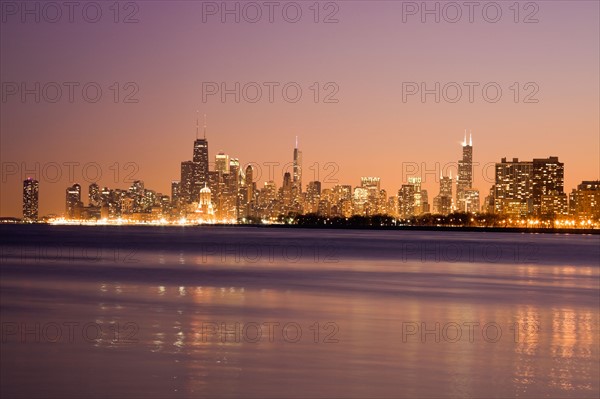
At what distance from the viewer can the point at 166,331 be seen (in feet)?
88.3

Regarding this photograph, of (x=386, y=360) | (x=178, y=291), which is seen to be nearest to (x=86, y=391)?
(x=386, y=360)

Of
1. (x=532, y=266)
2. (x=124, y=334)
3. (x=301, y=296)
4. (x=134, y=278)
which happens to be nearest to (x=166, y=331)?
(x=124, y=334)

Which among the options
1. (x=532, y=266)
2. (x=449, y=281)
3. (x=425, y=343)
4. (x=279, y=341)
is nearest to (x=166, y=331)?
(x=279, y=341)

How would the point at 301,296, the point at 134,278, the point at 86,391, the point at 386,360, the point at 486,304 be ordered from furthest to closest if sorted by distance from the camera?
the point at 134,278 → the point at 301,296 → the point at 486,304 → the point at 386,360 → the point at 86,391

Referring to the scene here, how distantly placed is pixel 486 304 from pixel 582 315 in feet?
15.6

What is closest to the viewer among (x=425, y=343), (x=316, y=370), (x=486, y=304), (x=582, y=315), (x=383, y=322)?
(x=316, y=370)

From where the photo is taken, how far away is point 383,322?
101ft

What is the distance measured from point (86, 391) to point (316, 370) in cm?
527

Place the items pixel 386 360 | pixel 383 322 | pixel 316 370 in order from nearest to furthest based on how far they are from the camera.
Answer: pixel 316 370
pixel 386 360
pixel 383 322

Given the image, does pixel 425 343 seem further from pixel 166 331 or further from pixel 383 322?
pixel 166 331

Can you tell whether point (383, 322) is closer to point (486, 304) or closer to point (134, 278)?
point (486, 304)

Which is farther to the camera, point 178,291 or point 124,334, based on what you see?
point 178,291

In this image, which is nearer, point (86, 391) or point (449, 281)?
point (86, 391)

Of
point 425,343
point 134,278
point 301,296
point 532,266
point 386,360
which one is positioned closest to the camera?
point 386,360
